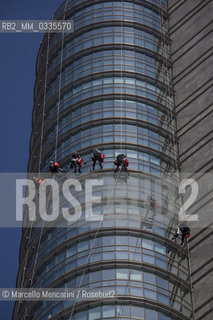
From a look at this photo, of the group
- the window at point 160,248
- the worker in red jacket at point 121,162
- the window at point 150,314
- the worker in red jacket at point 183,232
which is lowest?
the window at point 150,314

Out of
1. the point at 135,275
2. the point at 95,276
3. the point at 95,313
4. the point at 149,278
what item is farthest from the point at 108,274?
the point at 95,313

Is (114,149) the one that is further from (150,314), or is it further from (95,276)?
(150,314)

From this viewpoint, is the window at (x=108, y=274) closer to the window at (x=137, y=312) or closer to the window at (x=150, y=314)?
the window at (x=137, y=312)

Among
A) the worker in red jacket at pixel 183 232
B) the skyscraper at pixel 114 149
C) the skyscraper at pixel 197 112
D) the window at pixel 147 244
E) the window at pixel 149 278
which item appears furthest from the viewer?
the skyscraper at pixel 197 112

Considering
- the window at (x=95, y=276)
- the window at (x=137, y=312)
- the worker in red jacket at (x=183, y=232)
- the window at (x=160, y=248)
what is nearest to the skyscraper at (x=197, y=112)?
the worker in red jacket at (x=183, y=232)

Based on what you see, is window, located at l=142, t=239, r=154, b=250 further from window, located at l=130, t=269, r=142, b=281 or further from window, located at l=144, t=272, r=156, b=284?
window, located at l=130, t=269, r=142, b=281

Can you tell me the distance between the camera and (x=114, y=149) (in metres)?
72.4

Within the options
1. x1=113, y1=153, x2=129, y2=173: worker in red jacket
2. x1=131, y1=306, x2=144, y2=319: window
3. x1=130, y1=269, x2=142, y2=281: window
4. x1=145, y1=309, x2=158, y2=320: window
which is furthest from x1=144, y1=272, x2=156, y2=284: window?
x1=113, y1=153, x2=129, y2=173: worker in red jacket

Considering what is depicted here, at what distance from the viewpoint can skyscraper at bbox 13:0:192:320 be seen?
62531mm

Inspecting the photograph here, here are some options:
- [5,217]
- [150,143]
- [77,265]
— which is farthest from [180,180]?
[5,217]

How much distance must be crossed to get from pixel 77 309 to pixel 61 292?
9.64 ft

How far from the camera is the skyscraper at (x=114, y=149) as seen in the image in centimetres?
6253

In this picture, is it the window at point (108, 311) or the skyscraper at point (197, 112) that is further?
the skyscraper at point (197, 112)

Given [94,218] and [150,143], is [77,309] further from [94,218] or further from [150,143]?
[150,143]
